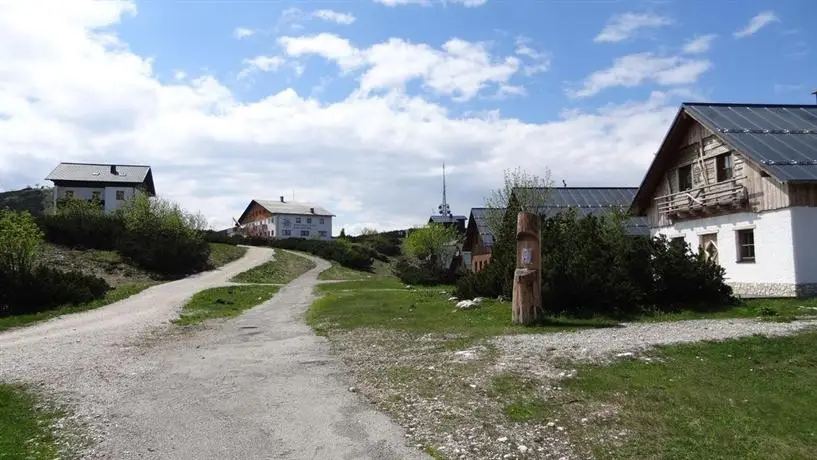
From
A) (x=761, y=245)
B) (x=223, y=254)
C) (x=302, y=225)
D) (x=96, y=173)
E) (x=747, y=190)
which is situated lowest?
(x=761, y=245)

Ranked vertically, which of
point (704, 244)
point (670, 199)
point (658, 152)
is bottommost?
point (704, 244)

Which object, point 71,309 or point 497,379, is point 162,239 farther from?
point 497,379

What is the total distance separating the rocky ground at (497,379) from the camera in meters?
6.48

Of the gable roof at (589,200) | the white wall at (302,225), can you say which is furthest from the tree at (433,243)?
the white wall at (302,225)

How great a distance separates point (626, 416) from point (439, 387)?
2850 mm

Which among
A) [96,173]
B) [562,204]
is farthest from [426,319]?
[96,173]

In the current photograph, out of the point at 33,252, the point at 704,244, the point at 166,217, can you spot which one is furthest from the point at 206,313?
the point at 166,217

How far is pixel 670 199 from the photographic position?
28.7m

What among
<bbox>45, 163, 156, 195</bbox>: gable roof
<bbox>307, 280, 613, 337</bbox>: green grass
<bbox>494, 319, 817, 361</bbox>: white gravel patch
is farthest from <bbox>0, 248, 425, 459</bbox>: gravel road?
<bbox>45, 163, 156, 195</bbox>: gable roof

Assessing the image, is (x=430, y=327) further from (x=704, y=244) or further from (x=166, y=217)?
(x=166, y=217)

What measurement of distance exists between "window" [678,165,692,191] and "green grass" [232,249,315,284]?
29349 mm

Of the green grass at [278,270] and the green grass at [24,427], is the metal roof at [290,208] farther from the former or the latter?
the green grass at [24,427]

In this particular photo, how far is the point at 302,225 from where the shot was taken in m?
119

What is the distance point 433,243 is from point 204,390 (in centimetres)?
5408
